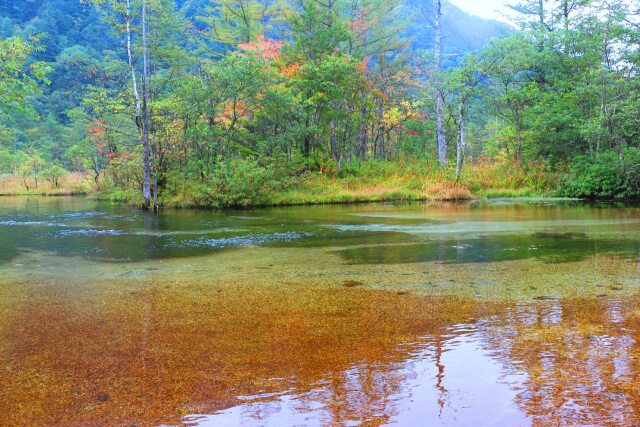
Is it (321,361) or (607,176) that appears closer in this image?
(321,361)

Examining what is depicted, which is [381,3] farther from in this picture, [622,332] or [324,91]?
[622,332]

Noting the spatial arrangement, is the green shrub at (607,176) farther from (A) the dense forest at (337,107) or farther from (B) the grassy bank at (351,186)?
(B) the grassy bank at (351,186)

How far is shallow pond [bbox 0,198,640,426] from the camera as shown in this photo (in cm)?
213

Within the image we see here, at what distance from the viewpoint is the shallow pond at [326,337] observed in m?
2.13

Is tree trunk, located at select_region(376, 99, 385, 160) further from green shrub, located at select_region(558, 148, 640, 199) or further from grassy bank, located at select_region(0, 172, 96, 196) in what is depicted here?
grassy bank, located at select_region(0, 172, 96, 196)

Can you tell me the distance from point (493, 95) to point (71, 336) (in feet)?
69.8

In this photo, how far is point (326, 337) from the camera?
307cm

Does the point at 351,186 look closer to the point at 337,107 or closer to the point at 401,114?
the point at 337,107

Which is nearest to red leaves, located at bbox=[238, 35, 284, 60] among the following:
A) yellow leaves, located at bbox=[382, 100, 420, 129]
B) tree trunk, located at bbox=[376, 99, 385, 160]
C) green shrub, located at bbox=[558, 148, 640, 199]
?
tree trunk, located at bbox=[376, 99, 385, 160]

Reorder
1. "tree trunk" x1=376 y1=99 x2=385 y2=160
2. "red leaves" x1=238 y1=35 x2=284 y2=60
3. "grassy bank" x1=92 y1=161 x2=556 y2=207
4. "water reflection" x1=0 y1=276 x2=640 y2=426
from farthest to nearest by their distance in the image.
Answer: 1. "tree trunk" x1=376 y1=99 x2=385 y2=160
2. "red leaves" x1=238 y1=35 x2=284 y2=60
3. "grassy bank" x1=92 y1=161 x2=556 y2=207
4. "water reflection" x1=0 y1=276 x2=640 y2=426

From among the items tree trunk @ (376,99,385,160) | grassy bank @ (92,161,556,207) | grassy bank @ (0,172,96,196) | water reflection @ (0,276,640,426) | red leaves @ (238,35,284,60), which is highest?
red leaves @ (238,35,284,60)

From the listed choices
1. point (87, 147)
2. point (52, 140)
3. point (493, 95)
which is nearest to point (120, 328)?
point (493, 95)

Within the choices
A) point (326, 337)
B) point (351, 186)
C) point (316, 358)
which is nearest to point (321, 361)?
point (316, 358)

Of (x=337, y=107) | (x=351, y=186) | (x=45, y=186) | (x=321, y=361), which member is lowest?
(x=321, y=361)
